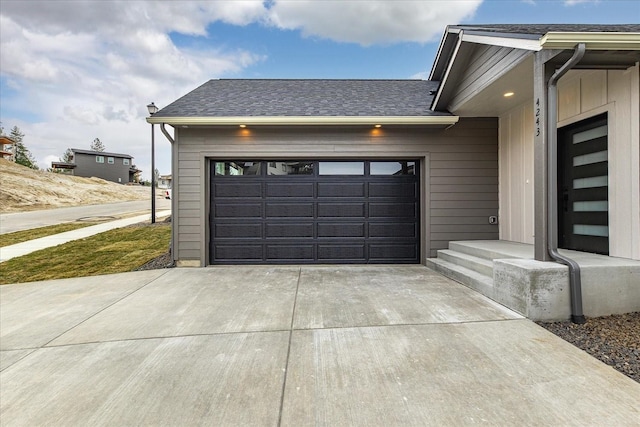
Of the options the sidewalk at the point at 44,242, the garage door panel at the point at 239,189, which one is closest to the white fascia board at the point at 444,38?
the garage door panel at the point at 239,189

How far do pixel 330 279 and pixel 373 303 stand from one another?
4.25 feet

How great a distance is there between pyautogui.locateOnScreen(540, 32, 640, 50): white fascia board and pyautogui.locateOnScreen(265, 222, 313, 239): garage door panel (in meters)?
4.35

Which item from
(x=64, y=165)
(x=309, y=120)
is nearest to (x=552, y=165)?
(x=309, y=120)

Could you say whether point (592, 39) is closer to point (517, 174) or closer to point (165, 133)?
point (517, 174)

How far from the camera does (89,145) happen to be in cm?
5984

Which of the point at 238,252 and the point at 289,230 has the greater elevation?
the point at 289,230

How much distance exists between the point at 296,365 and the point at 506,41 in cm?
432

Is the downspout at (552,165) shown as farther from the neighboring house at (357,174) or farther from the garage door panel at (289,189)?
the garage door panel at (289,189)

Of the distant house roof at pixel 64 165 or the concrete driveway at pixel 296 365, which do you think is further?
the distant house roof at pixel 64 165

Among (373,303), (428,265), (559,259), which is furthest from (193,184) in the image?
(559,259)

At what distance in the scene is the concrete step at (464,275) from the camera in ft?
12.1

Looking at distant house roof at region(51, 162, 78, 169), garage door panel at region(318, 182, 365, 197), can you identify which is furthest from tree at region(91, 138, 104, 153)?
garage door panel at region(318, 182, 365, 197)

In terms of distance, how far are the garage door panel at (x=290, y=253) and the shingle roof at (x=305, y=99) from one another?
8.43 feet

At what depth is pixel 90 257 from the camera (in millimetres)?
6395
